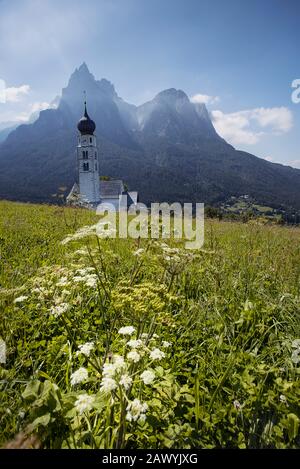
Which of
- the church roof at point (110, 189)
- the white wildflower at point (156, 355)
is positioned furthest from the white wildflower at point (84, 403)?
the church roof at point (110, 189)

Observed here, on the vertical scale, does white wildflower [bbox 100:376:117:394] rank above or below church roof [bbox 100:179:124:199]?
below

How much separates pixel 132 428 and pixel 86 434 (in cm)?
34

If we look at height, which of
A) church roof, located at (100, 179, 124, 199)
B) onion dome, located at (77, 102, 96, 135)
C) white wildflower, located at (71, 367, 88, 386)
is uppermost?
onion dome, located at (77, 102, 96, 135)

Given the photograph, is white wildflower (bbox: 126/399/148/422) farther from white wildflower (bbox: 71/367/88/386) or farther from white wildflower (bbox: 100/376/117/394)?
white wildflower (bbox: 71/367/88/386)

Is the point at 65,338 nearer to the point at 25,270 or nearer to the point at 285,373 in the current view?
the point at 25,270

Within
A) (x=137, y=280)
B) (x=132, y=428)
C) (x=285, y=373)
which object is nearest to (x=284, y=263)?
(x=137, y=280)

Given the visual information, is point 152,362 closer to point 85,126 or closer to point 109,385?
point 109,385

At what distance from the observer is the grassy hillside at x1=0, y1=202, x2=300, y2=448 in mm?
2053

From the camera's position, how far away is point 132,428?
216 centimetres

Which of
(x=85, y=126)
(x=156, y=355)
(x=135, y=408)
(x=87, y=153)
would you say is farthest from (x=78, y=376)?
(x=85, y=126)

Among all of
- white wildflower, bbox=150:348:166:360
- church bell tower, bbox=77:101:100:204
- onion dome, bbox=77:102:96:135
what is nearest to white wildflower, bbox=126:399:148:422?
white wildflower, bbox=150:348:166:360

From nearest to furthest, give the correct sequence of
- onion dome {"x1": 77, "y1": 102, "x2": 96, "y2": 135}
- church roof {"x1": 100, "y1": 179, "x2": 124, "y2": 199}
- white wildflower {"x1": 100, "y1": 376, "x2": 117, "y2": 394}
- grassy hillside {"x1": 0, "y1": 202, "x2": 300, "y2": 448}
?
white wildflower {"x1": 100, "y1": 376, "x2": 117, "y2": 394} → grassy hillside {"x1": 0, "y1": 202, "x2": 300, "y2": 448} → onion dome {"x1": 77, "y1": 102, "x2": 96, "y2": 135} → church roof {"x1": 100, "y1": 179, "x2": 124, "y2": 199}

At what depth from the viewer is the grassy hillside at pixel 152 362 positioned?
2.05 m

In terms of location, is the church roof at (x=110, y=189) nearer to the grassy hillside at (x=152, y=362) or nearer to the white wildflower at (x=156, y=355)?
the grassy hillside at (x=152, y=362)
